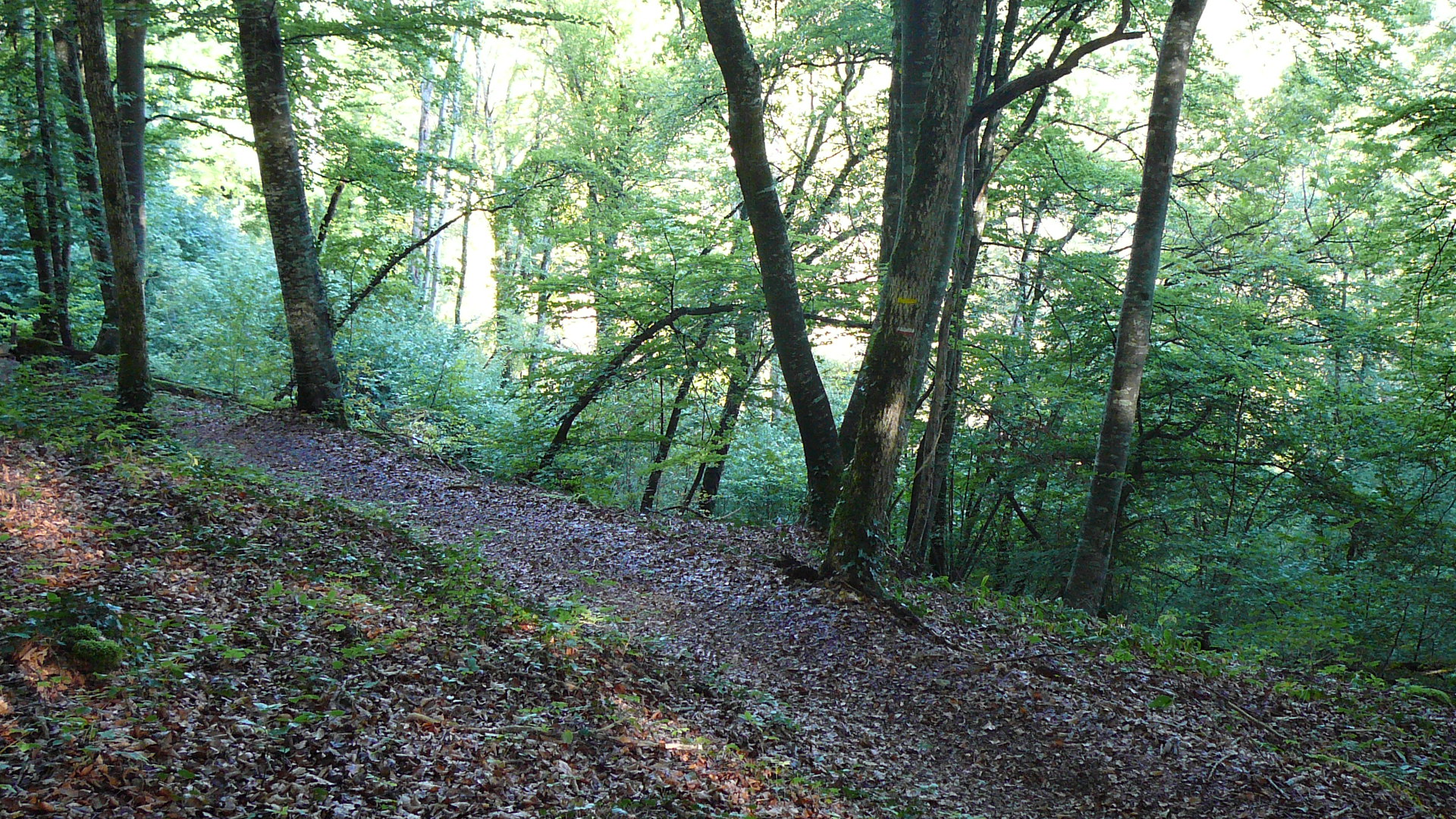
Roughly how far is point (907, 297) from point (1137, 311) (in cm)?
349

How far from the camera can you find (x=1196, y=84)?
1152 centimetres

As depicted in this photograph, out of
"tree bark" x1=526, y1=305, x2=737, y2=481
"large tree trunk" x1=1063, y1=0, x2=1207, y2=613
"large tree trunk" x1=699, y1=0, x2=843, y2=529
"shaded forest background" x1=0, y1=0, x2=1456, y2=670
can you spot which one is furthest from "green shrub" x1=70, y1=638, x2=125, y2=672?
"large tree trunk" x1=1063, y1=0, x2=1207, y2=613

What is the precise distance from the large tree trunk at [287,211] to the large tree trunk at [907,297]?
765cm

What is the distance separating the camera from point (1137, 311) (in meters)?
8.66

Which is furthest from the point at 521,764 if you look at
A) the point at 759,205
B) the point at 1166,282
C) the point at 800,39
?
the point at 1166,282

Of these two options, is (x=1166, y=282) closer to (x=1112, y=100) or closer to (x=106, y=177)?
(x=1112, y=100)

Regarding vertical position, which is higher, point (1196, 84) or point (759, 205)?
point (1196, 84)

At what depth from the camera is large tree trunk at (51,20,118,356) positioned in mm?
10719

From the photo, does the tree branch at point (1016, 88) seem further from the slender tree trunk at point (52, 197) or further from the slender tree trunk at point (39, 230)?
the slender tree trunk at point (39, 230)

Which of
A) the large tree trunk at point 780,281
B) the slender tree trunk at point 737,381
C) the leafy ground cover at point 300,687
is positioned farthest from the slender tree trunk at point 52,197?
the slender tree trunk at point 737,381

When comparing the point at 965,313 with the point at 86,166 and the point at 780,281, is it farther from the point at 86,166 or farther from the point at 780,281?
the point at 86,166

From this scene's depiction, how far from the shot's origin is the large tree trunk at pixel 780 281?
351 inches

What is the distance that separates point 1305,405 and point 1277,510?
1.64m

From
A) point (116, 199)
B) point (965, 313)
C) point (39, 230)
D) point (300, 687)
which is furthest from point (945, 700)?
point (39, 230)
